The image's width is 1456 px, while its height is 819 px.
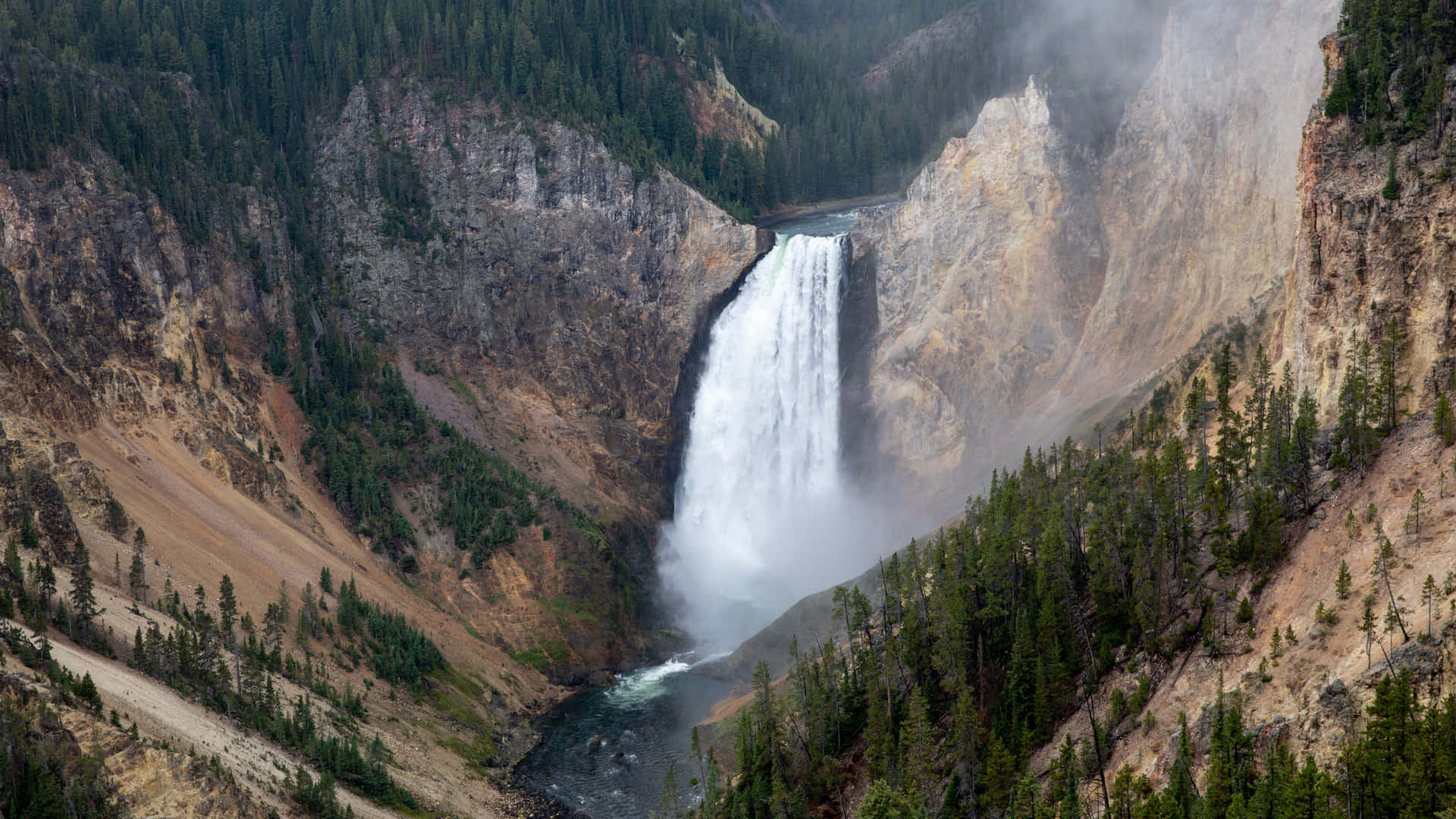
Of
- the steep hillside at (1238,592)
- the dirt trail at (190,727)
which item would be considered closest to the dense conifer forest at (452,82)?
the dirt trail at (190,727)

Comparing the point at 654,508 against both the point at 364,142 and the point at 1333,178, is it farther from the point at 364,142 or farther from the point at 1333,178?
the point at 1333,178

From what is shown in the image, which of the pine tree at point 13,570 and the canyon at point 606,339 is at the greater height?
the canyon at point 606,339

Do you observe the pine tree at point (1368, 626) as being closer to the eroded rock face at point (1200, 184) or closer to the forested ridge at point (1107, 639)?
the forested ridge at point (1107, 639)

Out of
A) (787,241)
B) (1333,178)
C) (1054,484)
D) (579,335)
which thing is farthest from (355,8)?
(1333,178)

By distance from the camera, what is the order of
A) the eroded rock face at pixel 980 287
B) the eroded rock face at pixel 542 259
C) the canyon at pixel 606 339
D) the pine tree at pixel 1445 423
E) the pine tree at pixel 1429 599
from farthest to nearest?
1. the eroded rock face at pixel 542 259
2. the eroded rock face at pixel 980 287
3. the canyon at pixel 606 339
4. the pine tree at pixel 1445 423
5. the pine tree at pixel 1429 599

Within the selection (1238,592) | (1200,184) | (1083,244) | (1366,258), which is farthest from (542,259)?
(1238,592)

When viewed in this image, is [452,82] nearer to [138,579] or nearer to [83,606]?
[138,579]

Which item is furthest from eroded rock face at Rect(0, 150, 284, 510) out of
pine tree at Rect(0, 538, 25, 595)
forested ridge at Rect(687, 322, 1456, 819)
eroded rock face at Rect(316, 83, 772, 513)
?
forested ridge at Rect(687, 322, 1456, 819)
